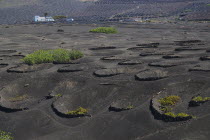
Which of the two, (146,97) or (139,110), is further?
(146,97)

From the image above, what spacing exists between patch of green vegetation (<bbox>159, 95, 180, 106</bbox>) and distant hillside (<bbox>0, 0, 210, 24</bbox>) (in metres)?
93.9

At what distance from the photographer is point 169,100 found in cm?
1215

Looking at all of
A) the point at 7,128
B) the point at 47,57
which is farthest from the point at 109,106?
the point at 47,57

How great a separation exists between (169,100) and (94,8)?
115392 mm

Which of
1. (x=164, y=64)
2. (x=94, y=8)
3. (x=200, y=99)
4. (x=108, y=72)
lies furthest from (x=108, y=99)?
(x=94, y=8)

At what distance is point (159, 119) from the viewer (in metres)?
10.9

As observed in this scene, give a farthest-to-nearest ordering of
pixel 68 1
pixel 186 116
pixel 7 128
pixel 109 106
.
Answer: pixel 68 1
pixel 109 106
pixel 7 128
pixel 186 116

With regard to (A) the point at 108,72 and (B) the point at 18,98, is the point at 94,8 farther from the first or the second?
(B) the point at 18,98

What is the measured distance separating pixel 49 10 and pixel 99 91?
11455cm

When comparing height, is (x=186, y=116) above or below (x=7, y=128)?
above

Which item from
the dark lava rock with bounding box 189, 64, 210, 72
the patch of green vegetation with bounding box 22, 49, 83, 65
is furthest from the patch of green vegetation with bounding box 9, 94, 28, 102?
the dark lava rock with bounding box 189, 64, 210, 72

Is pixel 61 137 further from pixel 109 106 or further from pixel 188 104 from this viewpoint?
pixel 188 104

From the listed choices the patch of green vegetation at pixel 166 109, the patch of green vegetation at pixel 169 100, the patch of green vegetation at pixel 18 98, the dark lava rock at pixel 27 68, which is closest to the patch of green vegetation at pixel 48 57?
the dark lava rock at pixel 27 68

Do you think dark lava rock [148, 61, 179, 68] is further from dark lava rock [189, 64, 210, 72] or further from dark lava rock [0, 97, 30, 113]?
dark lava rock [0, 97, 30, 113]
